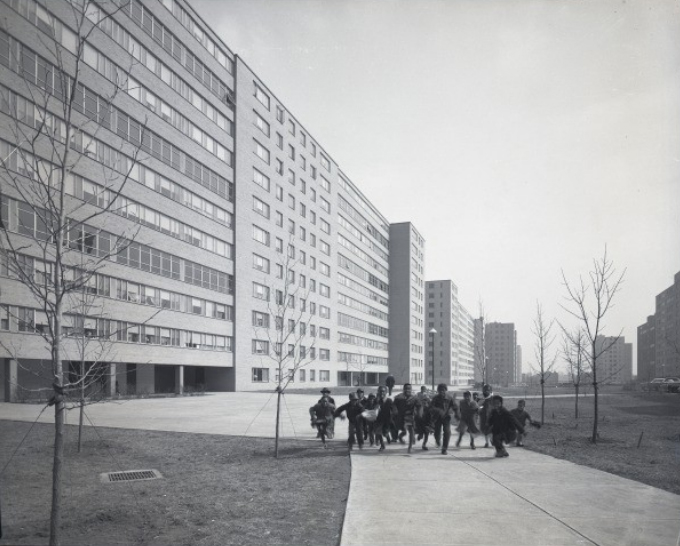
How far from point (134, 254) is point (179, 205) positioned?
665cm

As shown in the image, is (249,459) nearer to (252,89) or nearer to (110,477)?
(110,477)

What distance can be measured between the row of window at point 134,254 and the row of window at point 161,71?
11.7 m

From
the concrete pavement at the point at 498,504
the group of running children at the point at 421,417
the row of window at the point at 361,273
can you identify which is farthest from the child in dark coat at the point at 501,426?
the row of window at the point at 361,273

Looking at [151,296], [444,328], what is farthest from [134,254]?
[444,328]

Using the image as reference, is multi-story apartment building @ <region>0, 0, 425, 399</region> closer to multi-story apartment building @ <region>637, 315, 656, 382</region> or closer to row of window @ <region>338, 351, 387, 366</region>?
row of window @ <region>338, 351, 387, 366</region>

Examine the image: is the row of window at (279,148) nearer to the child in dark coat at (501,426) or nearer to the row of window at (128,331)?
the row of window at (128,331)

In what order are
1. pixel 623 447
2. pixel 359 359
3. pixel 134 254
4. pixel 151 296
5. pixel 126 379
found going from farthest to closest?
pixel 359 359 < pixel 126 379 < pixel 151 296 < pixel 134 254 < pixel 623 447

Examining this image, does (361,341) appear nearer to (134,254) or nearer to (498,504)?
(134,254)

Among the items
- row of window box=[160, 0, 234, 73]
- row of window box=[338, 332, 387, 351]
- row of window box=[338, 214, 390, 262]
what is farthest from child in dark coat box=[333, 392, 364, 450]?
row of window box=[338, 214, 390, 262]

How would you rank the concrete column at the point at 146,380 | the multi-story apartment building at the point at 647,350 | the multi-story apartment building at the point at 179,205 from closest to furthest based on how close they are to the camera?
the multi-story apartment building at the point at 179,205
the concrete column at the point at 146,380
the multi-story apartment building at the point at 647,350

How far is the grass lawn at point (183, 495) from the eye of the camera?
6.21 m

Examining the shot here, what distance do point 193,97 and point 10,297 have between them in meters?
24.2

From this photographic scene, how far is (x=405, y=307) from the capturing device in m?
104

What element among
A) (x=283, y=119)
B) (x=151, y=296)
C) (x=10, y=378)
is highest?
(x=283, y=119)
